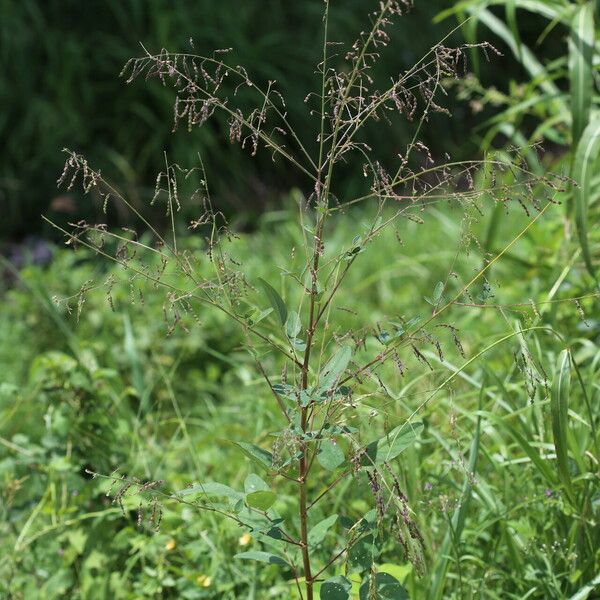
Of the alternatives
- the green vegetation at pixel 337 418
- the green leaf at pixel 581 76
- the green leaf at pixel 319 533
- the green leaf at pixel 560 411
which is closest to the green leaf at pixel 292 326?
the green vegetation at pixel 337 418

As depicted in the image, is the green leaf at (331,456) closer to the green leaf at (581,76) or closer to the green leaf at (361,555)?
the green leaf at (361,555)

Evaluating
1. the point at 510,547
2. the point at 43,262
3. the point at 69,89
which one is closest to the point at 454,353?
the point at 510,547

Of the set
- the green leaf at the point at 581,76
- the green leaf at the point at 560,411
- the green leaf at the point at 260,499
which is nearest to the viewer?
the green leaf at the point at 260,499

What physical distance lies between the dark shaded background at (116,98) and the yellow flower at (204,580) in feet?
11.8

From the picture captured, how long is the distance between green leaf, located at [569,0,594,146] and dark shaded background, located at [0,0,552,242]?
3.28 meters

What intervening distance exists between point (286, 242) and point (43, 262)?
1.15m

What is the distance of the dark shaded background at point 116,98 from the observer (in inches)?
229

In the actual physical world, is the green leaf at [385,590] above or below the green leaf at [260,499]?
below

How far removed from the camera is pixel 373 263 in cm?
454

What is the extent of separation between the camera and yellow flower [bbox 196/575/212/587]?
2021mm

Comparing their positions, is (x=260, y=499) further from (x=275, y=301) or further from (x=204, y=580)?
(x=204, y=580)

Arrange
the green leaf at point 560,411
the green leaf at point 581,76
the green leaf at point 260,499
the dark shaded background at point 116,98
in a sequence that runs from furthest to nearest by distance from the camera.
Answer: the dark shaded background at point 116,98 < the green leaf at point 581,76 < the green leaf at point 560,411 < the green leaf at point 260,499

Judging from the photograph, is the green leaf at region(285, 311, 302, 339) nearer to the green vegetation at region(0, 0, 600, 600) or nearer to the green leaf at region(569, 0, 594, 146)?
the green vegetation at region(0, 0, 600, 600)

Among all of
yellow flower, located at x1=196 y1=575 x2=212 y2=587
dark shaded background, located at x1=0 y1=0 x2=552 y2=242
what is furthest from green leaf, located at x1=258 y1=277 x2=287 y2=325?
dark shaded background, located at x1=0 y1=0 x2=552 y2=242
